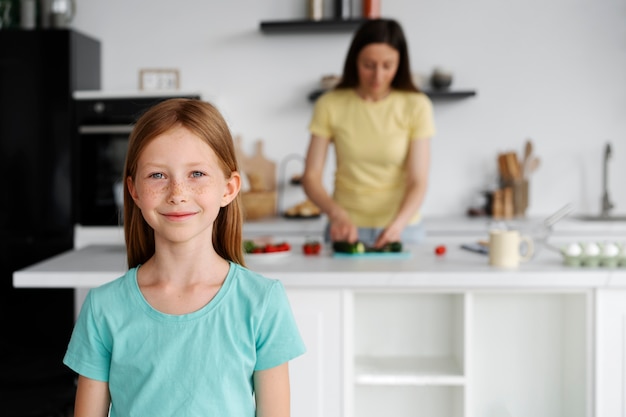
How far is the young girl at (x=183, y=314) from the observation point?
126cm

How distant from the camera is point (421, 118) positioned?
2.81 meters

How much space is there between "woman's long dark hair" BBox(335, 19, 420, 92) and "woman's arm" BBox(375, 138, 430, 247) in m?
0.22

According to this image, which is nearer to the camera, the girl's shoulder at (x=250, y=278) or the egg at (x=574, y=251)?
the girl's shoulder at (x=250, y=278)

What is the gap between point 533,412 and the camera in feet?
7.79

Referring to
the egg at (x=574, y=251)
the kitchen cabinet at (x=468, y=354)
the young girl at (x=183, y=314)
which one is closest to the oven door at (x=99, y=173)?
the kitchen cabinet at (x=468, y=354)

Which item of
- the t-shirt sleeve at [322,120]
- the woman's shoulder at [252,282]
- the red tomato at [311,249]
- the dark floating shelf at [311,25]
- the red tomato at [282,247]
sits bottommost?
the red tomato at [311,249]

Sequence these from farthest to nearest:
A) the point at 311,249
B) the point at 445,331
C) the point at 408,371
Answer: the point at 311,249 → the point at 445,331 → the point at 408,371

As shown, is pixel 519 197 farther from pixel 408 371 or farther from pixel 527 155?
pixel 408 371

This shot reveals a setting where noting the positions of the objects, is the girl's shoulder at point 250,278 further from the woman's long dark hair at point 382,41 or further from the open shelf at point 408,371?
the woman's long dark hair at point 382,41

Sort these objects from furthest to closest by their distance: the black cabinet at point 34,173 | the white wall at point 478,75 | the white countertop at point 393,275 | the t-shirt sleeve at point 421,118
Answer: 1. the white wall at point 478,75
2. the black cabinet at point 34,173
3. the t-shirt sleeve at point 421,118
4. the white countertop at point 393,275

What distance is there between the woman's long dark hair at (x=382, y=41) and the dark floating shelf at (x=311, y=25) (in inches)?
61.3

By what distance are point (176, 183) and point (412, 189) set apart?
5.42 ft

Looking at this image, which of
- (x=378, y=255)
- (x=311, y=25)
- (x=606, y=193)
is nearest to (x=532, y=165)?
(x=606, y=193)

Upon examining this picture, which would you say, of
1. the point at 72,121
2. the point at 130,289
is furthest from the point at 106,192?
the point at 130,289
